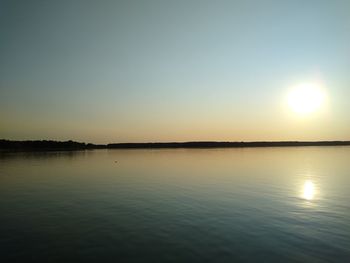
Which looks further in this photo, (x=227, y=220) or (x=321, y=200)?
(x=321, y=200)

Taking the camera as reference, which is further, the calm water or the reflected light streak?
the reflected light streak

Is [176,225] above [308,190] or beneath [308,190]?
above

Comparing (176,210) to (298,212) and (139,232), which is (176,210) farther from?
(298,212)

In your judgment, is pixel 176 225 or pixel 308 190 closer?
pixel 176 225

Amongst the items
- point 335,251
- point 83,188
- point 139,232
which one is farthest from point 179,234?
point 83,188

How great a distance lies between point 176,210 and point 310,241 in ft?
A: 39.0

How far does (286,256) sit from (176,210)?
12.5m

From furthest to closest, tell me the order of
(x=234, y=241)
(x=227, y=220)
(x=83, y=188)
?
(x=83, y=188), (x=227, y=220), (x=234, y=241)

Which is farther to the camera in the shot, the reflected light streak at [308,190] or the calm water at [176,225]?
the reflected light streak at [308,190]

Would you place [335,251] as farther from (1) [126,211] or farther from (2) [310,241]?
(1) [126,211]

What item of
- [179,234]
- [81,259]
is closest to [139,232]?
[179,234]

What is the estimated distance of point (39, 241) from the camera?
17938mm

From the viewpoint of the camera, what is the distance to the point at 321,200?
104ft

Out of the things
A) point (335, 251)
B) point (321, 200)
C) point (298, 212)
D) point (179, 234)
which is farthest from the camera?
point (321, 200)
